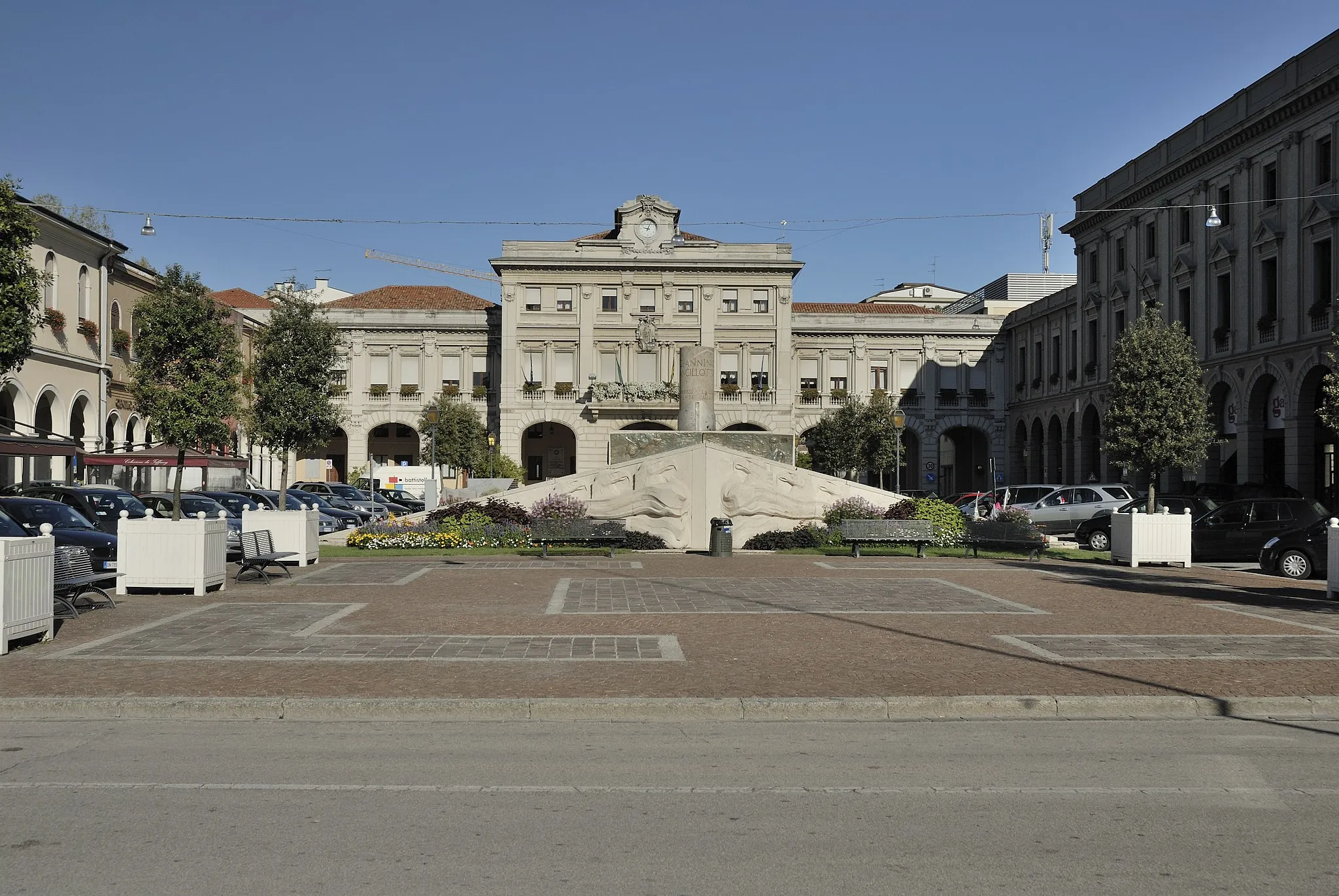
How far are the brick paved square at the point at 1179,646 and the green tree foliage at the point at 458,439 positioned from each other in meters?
49.9

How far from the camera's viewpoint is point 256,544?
19078 millimetres

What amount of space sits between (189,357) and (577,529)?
430 inches

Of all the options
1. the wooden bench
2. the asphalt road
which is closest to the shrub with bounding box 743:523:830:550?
the wooden bench

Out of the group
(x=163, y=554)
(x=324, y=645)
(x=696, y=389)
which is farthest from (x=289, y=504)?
(x=324, y=645)

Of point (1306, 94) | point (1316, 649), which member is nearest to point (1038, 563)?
point (1316, 649)

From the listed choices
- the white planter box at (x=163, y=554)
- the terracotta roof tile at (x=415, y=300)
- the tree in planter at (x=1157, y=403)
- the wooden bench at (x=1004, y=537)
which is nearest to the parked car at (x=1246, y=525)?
the wooden bench at (x=1004, y=537)

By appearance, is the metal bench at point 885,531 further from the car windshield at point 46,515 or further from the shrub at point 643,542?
the car windshield at point 46,515

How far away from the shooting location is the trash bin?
2577cm

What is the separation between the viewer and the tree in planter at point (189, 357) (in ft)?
91.9

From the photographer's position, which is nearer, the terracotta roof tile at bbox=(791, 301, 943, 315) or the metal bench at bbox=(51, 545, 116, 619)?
the metal bench at bbox=(51, 545, 116, 619)

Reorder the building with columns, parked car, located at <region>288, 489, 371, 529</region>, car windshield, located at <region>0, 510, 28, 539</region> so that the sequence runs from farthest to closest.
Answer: the building with columns < parked car, located at <region>288, 489, 371, 529</region> < car windshield, located at <region>0, 510, 28, 539</region>

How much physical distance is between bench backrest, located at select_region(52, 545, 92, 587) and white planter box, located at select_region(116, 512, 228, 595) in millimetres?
2173

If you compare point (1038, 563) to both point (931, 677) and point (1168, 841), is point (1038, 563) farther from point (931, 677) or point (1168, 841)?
point (1168, 841)

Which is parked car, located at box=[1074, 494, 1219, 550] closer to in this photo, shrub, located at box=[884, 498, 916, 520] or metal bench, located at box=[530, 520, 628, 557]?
shrub, located at box=[884, 498, 916, 520]
